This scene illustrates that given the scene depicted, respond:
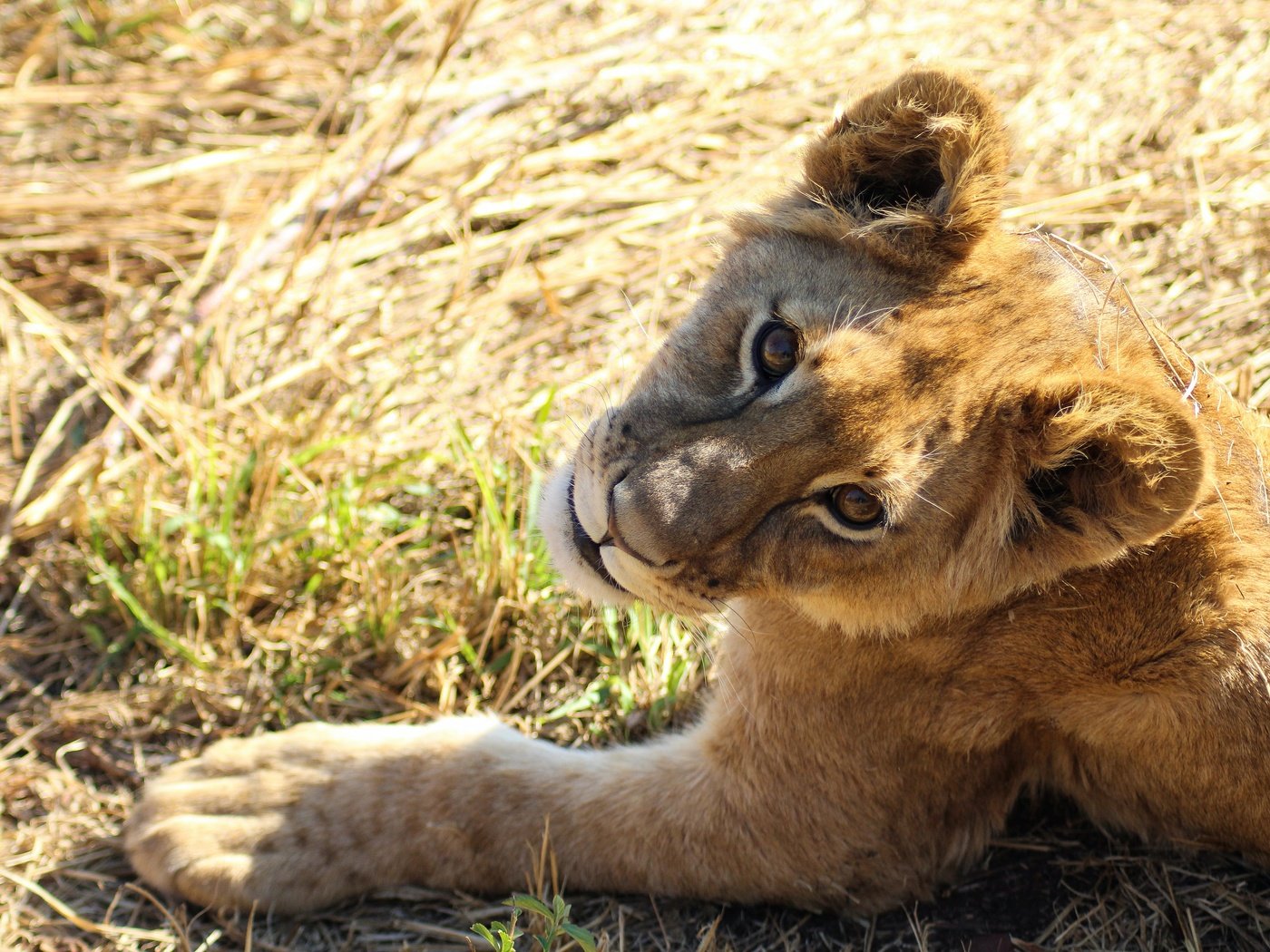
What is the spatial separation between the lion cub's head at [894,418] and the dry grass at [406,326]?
0.81 meters

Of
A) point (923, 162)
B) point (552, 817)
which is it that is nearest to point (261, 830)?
point (552, 817)

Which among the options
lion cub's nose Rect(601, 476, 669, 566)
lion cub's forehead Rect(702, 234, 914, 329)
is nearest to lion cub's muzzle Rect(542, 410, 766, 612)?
lion cub's nose Rect(601, 476, 669, 566)

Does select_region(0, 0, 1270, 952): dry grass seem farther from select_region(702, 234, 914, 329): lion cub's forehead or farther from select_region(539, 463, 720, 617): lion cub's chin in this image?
select_region(702, 234, 914, 329): lion cub's forehead

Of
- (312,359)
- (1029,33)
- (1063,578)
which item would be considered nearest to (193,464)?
(312,359)

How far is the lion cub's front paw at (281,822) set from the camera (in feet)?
10.1

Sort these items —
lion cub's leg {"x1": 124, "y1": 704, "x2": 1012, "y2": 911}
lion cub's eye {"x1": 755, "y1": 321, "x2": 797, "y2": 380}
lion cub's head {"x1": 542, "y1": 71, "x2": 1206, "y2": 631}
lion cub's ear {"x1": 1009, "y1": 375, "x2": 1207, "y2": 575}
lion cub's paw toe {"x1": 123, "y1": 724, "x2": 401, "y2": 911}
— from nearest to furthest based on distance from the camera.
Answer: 1. lion cub's ear {"x1": 1009, "y1": 375, "x2": 1207, "y2": 575}
2. lion cub's head {"x1": 542, "y1": 71, "x2": 1206, "y2": 631}
3. lion cub's eye {"x1": 755, "y1": 321, "x2": 797, "y2": 380}
4. lion cub's leg {"x1": 124, "y1": 704, "x2": 1012, "y2": 911}
5. lion cub's paw toe {"x1": 123, "y1": 724, "x2": 401, "y2": 911}

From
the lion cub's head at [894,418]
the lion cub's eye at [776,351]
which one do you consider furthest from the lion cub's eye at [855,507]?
the lion cub's eye at [776,351]

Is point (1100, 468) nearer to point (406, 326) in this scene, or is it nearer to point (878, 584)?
point (878, 584)

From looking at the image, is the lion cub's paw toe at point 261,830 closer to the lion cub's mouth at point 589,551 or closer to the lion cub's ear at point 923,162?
the lion cub's mouth at point 589,551

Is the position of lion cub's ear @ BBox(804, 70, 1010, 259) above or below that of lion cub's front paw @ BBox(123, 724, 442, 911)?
above

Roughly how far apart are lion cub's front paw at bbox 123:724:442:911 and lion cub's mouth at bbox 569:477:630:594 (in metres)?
0.85

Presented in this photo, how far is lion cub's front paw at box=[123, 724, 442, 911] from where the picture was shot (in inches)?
121

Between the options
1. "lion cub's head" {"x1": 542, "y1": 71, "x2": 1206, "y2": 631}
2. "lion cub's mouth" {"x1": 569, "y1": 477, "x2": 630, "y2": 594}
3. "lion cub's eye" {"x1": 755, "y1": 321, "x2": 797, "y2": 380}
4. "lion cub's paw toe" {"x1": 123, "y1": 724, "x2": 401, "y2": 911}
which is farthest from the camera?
"lion cub's paw toe" {"x1": 123, "y1": 724, "x2": 401, "y2": 911}

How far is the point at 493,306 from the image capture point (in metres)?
4.58
